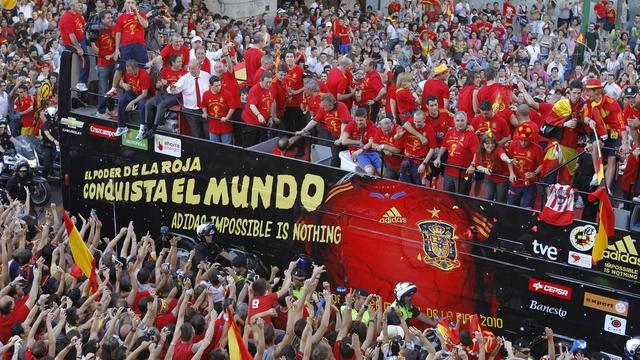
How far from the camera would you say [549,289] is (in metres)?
11.5

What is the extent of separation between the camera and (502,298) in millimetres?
11859

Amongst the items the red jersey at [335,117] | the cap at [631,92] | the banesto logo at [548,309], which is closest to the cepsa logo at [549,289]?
the banesto logo at [548,309]

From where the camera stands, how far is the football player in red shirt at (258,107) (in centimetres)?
1362

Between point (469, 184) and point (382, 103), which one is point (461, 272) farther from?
point (382, 103)

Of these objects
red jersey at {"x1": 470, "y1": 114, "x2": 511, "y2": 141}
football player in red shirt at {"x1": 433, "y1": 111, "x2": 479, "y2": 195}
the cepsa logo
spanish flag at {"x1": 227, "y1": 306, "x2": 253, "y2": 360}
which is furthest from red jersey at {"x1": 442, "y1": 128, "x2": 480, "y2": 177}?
spanish flag at {"x1": 227, "y1": 306, "x2": 253, "y2": 360}

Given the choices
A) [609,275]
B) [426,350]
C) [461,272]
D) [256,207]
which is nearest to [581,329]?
[609,275]

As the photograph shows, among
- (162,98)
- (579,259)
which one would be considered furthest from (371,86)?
(579,259)

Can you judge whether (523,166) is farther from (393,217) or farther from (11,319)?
(11,319)

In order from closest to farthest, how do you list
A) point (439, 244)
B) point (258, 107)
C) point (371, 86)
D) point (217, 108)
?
point (439, 244) → point (258, 107) → point (217, 108) → point (371, 86)

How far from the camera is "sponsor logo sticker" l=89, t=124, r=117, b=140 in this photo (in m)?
14.5

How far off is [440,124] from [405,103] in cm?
75

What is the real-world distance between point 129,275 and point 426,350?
339cm

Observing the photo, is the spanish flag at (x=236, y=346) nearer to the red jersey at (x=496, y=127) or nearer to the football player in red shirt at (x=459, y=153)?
the football player in red shirt at (x=459, y=153)

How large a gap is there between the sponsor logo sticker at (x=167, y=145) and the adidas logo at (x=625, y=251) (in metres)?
5.70
